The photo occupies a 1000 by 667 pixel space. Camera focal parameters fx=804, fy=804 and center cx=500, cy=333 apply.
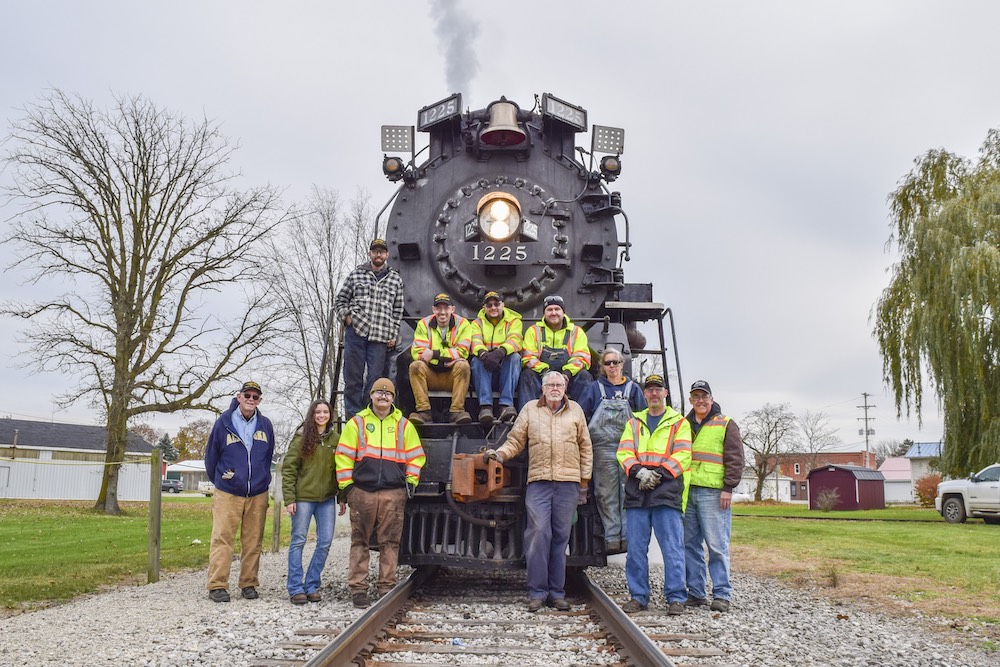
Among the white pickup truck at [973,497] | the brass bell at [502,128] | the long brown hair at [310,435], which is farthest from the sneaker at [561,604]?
the white pickup truck at [973,497]

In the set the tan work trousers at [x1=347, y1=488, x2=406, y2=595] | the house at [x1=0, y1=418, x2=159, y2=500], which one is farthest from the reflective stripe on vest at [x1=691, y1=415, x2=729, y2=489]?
the house at [x1=0, y1=418, x2=159, y2=500]

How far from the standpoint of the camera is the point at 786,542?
43.5 ft

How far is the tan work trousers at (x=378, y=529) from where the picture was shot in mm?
6125

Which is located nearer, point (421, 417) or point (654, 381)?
point (654, 381)

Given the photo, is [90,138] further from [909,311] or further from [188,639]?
[909,311]

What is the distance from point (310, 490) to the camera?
6.46 meters

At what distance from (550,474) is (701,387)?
1.52 metres

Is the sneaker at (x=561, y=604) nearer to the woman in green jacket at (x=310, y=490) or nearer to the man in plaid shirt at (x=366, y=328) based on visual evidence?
the woman in green jacket at (x=310, y=490)

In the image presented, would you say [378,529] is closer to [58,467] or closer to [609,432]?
[609,432]

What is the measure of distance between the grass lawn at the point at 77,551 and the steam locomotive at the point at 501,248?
3680mm

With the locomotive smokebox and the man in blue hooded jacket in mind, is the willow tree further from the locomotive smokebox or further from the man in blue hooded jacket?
the man in blue hooded jacket

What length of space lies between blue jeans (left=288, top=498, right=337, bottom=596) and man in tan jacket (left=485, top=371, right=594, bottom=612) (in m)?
1.64

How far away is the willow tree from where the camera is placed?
17.5m

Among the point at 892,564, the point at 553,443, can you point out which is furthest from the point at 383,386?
the point at 892,564
